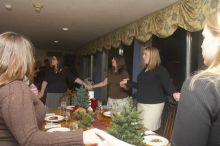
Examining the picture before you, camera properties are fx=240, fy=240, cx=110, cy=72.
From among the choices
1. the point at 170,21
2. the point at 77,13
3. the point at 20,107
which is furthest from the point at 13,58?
the point at 77,13

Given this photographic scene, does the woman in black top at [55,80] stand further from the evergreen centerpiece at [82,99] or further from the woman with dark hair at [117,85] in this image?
the evergreen centerpiece at [82,99]

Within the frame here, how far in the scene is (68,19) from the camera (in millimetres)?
4895

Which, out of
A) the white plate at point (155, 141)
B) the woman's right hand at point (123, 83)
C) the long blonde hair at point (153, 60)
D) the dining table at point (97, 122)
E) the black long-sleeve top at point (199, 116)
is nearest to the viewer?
the black long-sleeve top at point (199, 116)

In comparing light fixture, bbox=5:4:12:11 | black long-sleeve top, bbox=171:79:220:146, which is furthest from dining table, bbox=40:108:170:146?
light fixture, bbox=5:4:12:11

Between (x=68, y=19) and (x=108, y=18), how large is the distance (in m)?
0.86

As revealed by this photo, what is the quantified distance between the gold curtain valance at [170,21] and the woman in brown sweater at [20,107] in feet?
7.05

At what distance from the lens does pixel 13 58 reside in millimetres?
1090

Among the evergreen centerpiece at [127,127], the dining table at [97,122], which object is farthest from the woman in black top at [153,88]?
the evergreen centerpiece at [127,127]

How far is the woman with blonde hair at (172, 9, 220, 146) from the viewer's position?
2.34 feet

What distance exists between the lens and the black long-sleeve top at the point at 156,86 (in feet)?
10.2

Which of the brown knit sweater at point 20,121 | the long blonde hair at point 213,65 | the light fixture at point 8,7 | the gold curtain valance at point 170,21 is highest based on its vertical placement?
the light fixture at point 8,7

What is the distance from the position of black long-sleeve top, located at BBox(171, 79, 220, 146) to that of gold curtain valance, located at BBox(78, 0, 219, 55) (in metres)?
2.12

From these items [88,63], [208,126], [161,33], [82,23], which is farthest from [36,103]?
[88,63]

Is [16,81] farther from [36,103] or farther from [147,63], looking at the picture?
[147,63]
